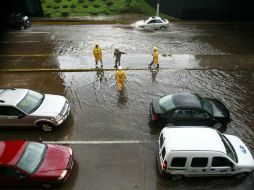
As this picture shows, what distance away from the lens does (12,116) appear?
13.6 m

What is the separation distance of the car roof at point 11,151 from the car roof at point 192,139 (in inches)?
194

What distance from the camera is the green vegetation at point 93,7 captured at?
3116 centimetres

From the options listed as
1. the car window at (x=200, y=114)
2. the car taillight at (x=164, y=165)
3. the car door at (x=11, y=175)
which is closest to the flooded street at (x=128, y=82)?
the car taillight at (x=164, y=165)

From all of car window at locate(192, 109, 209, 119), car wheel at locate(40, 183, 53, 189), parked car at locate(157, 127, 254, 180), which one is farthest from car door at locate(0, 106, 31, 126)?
car window at locate(192, 109, 209, 119)

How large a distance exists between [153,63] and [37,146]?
990cm

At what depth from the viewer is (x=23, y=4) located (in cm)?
3031

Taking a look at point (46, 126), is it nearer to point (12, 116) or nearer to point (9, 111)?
point (12, 116)

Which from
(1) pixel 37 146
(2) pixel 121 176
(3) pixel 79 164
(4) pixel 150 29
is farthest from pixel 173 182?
(4) pixel 150 29

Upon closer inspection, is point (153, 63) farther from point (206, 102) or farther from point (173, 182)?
point (173, 182)

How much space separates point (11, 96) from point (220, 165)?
351 inches

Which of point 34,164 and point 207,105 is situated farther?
point 207,105

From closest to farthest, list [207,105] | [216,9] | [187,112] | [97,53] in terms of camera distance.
→ [187,112] → [207,105] → [97,53] → [216,9]

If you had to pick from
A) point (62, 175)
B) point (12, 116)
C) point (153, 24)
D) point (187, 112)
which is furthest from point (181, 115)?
point (153, 24)

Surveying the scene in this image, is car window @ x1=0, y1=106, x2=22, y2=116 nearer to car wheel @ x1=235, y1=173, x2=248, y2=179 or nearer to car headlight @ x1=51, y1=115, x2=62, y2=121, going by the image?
car headlight @ x1=51, y1=115, x2=62, y2=121
